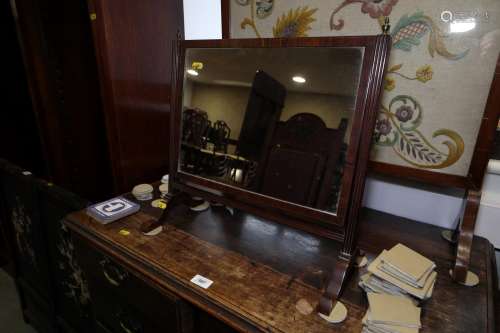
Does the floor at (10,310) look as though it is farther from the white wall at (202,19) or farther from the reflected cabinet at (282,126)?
the white wall at (202,19)

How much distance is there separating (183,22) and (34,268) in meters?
1.49

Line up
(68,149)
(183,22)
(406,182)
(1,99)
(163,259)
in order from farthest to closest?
1. (1,99)
2. (68,149)
3. (183,22)
4. (406,182)
5. (163,259)

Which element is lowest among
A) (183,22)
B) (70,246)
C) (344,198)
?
(70,246)

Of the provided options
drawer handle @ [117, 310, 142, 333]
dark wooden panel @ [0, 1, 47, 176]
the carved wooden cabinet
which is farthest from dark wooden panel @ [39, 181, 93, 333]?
dark wooden panel @ [0, 1, 47, 176]

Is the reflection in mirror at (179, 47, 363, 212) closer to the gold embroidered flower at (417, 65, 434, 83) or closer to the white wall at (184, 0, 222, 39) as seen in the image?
the gold embroidered flower at (417, 65, 434, 83)

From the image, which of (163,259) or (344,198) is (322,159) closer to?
(344,198)

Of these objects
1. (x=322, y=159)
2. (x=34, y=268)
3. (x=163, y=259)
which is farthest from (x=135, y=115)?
(x=34, y=268)

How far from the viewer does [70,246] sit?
3.64 ft

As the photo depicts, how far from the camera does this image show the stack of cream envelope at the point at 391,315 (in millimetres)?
518

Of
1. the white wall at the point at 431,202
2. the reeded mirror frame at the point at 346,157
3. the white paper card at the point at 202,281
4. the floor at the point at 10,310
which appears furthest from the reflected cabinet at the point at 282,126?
the floor at the point at 10,310

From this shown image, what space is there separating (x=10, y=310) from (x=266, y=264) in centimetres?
202

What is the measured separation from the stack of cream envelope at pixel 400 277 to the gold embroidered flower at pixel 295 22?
79 cm

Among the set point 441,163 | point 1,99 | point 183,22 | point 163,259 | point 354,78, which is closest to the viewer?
point 354,78

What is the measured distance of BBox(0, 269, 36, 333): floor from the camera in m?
1.64
